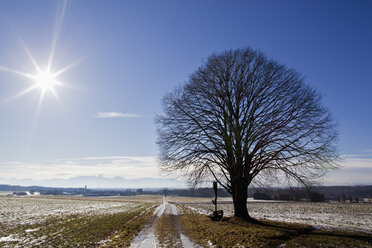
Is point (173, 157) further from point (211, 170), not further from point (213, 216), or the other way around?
point (213, 216)

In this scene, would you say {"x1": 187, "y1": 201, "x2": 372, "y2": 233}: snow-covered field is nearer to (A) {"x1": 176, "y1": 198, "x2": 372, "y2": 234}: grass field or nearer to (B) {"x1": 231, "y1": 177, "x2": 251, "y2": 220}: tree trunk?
(A) {"x1": 176, "y1": 198, "x2": 372, "y2": 234}: grass field

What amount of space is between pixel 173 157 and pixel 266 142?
6539 millimetres

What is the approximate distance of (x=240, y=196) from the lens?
51.7 feet

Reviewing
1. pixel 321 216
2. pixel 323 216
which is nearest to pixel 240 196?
pixel 321 216

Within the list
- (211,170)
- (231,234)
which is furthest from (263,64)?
(231,234)

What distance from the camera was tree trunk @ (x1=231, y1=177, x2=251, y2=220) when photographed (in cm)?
1561

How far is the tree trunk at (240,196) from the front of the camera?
15.6m

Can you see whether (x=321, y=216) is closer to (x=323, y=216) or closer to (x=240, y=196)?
(x=323, y=216)

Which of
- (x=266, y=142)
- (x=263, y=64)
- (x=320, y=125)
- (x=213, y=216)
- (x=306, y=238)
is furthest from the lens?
(x=213, y=216)

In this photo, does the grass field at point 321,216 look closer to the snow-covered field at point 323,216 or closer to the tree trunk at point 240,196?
the snow-covered field at point 323,216

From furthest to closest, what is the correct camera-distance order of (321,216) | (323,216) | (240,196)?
(323,216)
(321,216)
(240,196)

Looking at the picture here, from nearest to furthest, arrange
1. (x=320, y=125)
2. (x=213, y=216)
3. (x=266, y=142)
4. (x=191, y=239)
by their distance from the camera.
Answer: (x=191, y=239) → (x=320, y=125) → (x=266, y=142) → (x=213, y=216)

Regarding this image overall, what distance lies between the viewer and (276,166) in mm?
14367

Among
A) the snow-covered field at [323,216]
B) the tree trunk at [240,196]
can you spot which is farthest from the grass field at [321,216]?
the tree trunk at [240,196]
